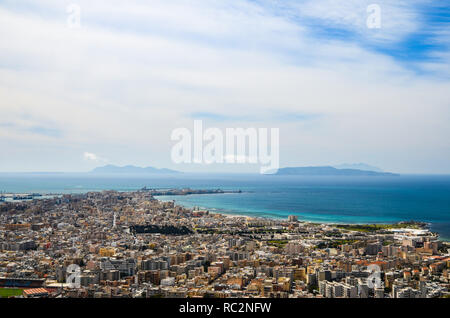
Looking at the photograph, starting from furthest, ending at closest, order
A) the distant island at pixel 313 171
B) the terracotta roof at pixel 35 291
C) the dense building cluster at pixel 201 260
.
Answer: the distant island at pixel 313 171 → the dense building cluster at pixel 201 260 → the terracotta roof at pixel 35 291

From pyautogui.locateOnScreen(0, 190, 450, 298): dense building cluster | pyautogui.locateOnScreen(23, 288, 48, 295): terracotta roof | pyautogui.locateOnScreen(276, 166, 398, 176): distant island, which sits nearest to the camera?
pyautogui.locateOnScreen(23, 288, 48, 295): terracotta roof

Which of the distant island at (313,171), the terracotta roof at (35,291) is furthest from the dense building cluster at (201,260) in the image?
the distant island at (313,171)

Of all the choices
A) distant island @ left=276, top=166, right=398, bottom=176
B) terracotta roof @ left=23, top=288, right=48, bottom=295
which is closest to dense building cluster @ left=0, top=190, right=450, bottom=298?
terracotta roof @ left=23, top=288, right=48, bottom=295

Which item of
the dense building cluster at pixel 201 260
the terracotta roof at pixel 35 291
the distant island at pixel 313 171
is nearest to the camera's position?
the terracotta roof at pixel 35 291

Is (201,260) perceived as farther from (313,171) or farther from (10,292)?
(313,171)

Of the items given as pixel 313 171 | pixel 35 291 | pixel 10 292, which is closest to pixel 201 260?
pixel 35 291

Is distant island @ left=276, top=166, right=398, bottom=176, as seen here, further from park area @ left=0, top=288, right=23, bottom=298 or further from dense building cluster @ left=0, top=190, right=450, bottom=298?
park area @ left=0, top=288, right=23, bottom=298

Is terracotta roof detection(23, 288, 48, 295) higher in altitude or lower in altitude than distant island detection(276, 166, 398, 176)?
lower

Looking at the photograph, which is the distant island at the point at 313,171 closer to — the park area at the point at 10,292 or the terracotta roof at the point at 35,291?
the terracotta roof at the point at 35,291
